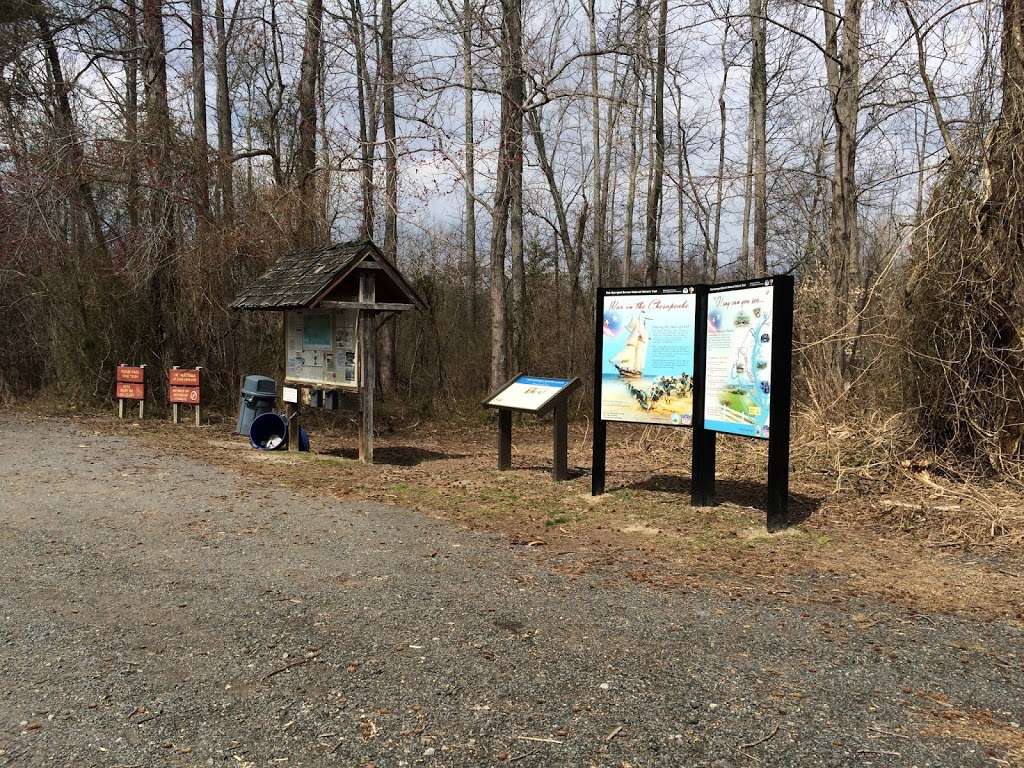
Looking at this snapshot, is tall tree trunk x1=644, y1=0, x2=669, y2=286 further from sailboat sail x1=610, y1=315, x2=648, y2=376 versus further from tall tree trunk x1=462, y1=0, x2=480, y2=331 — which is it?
sailboat sail x1=610, y1=315, x2=648, y2=376

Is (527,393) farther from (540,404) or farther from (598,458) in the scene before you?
(598,458)

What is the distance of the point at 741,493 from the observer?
886 cm

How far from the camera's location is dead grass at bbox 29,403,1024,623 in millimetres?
5766

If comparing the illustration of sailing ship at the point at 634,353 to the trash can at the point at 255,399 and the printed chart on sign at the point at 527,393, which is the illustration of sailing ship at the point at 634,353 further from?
the trash can at the point at 255,399

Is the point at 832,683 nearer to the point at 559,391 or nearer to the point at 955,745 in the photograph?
the point at 955,745

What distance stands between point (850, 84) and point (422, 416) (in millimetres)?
10603

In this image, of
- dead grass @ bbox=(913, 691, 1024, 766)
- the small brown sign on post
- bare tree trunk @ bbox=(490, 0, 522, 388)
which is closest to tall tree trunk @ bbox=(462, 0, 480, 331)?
bare tree trunk @ bbox=(490, 0, 522, 388)

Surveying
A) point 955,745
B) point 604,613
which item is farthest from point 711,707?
point 604,613

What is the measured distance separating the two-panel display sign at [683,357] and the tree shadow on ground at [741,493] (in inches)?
41.5

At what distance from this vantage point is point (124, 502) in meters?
8.07

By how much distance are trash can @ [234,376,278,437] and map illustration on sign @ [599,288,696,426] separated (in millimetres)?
6000

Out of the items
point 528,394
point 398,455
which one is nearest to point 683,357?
point 528,394

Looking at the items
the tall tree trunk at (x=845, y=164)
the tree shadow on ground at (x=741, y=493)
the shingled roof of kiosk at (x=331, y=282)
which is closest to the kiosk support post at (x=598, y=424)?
the tree shadow on ground at (x=741, y=493)

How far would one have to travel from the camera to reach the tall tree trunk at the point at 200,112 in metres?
16.3
